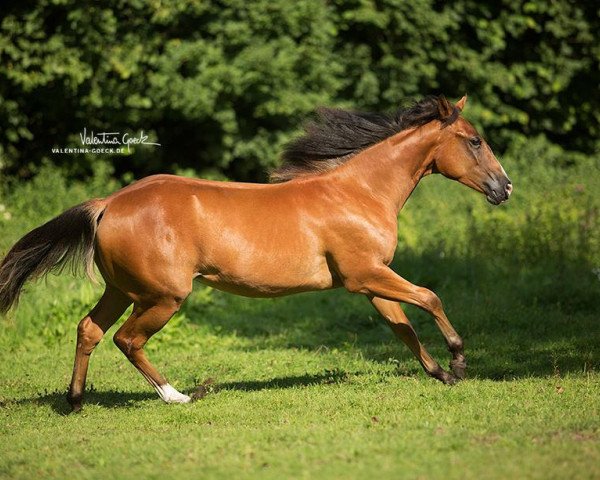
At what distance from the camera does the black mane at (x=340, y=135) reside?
7.35m

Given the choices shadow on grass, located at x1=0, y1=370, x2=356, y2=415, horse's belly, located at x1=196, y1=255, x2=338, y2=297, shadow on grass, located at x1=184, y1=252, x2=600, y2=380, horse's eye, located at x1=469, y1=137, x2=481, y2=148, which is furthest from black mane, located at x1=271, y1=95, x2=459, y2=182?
shadow on grass, located at x1=184, y1=252, x2=600, y2=380

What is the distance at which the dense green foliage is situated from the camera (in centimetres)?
1414

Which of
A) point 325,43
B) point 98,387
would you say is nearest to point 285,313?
point 98,387

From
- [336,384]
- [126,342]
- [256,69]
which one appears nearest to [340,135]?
[336,384]

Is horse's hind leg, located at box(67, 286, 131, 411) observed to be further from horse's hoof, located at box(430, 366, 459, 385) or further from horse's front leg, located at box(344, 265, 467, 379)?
horse's hoof, located at box(430, 366, 459, 385)

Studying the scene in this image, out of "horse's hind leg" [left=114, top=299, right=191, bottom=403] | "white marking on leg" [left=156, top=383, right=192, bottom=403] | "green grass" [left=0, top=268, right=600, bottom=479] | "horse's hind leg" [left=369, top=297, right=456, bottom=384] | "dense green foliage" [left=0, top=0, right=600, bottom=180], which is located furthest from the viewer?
"dense green foliage" [left=0, top=0, right=600, bottom=180]

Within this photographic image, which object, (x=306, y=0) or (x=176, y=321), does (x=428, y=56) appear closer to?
(x=306, y=0)

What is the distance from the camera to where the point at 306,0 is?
1473 cm

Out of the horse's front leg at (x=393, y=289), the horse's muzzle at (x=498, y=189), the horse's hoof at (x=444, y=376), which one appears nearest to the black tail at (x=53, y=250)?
the horse's front leg at (x=393, y=289)

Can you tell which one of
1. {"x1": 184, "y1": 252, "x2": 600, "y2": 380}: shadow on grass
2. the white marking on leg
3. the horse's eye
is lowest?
{"x1": 184, "y1": 252, "x2": 600, "y2": 380}: shadow on grass

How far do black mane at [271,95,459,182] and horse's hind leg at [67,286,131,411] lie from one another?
5.44 feet

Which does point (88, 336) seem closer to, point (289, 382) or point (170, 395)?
point (170, 395)

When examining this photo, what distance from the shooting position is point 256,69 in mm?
14531

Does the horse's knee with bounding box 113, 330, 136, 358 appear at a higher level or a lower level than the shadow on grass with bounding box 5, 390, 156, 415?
higher
